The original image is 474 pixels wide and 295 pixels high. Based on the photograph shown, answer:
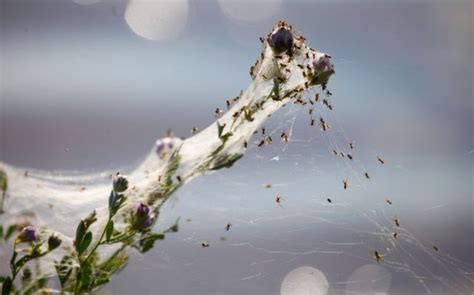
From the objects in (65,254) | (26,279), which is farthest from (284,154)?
(26,279)

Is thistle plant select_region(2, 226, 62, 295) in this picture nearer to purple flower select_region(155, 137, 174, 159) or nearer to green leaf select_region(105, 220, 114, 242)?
green leaf select_region(105, 220, 114, 242)

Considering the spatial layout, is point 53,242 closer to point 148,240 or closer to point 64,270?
point 64,270

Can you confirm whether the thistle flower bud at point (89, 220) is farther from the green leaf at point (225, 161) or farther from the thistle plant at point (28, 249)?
the green leaf at point (225, 161)

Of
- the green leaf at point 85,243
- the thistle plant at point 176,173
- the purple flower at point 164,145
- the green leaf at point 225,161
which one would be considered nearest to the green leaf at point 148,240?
the thistle plant at point 176,173

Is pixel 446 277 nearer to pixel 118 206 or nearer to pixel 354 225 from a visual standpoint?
pixel 354 225

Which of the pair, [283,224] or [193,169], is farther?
[283,224]

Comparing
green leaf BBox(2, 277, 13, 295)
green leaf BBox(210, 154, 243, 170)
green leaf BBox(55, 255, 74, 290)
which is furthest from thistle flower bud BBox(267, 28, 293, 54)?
green leaf BBox(2, 277, 13, 295)
